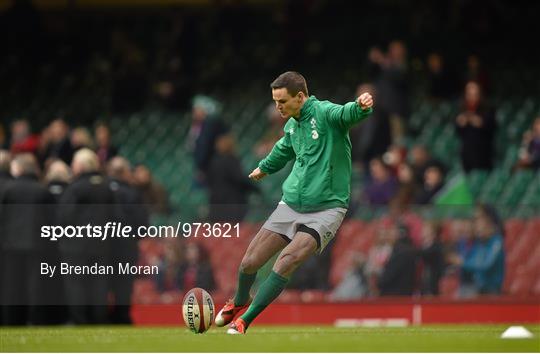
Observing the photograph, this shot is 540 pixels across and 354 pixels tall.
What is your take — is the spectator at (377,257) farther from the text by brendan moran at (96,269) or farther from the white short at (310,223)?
the white short at (310,223)

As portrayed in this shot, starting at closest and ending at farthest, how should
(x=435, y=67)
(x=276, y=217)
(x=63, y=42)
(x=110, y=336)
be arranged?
1. (x=276, y=217)
2. (x=110, y=336)
3. (x=435, y=67)
4. (x=63, y=42)

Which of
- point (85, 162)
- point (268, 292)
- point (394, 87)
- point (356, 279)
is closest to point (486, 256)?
point (356, 279)

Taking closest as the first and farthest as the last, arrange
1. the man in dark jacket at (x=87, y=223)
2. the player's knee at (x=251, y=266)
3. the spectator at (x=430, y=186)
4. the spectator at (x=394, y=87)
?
1. the player's knee at (x=251, y=266)
2. the man in dark jacket at (x=87, y=223)
3. the spectator at (x=430, y=186)
4. the spectator at (x=394, y=87)

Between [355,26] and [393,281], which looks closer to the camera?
[393,281]

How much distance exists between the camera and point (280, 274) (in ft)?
42.2

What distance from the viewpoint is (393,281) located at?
18.9 metres

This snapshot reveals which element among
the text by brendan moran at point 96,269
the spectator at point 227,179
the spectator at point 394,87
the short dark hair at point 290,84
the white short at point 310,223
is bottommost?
the white short at point 310,223

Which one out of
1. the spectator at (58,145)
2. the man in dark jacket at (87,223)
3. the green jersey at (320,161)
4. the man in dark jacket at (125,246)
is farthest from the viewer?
the spectator at (58,145)

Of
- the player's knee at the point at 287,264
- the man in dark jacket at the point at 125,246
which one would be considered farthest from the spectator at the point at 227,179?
the player's knee at the point at 287,264

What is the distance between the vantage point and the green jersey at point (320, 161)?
13031mm

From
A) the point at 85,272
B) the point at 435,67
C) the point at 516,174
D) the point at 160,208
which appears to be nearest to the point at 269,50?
the point at 435,67

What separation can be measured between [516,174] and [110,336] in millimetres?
9480

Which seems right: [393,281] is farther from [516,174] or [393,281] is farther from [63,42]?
[63,42]

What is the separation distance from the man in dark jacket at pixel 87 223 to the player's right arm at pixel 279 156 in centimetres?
402
